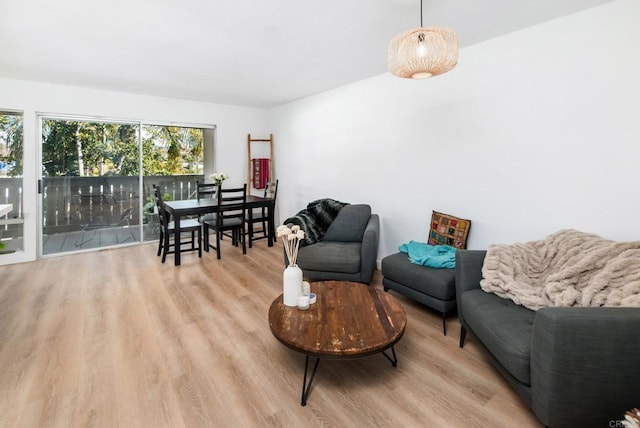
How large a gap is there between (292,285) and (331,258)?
1.08 metres

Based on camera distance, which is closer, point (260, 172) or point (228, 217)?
point (228, 217)

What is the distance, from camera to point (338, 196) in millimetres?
4523

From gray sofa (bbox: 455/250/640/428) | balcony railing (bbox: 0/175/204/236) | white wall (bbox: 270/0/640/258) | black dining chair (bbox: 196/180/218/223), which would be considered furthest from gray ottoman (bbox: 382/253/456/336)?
balcony railing (bbox: 0/175/204/236)

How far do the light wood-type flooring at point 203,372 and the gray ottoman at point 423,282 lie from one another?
21 centimetres

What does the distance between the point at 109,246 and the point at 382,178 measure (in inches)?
167

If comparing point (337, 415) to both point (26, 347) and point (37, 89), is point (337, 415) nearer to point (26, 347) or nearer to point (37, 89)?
point (26, 347)

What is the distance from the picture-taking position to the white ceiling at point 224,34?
2.18m

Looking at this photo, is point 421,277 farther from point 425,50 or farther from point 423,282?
point 425,50

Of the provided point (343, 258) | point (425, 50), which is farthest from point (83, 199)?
point (425, 50)

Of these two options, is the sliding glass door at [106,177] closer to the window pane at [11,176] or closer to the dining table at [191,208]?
the window pane at [11,176]

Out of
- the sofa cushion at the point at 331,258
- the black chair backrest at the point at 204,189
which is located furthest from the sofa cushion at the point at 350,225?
the black chair backrest at the point at 204,189

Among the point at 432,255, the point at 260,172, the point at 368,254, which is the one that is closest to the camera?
the point at 432,255

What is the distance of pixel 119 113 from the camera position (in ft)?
15.1

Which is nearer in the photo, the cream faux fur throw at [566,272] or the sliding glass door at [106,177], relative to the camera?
the cream faux fur throw at [566,272]
